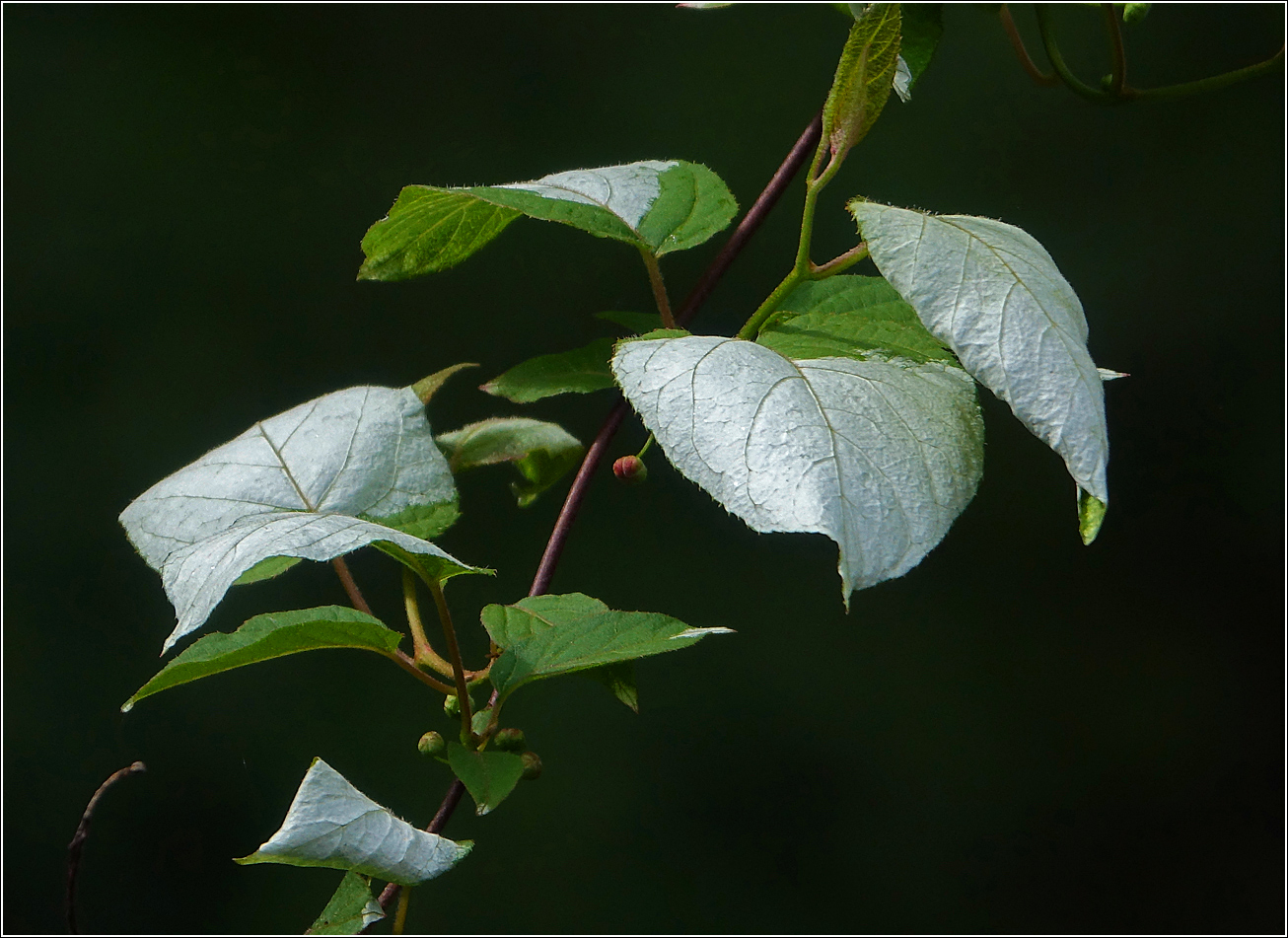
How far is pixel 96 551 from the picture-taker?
80 centimetres

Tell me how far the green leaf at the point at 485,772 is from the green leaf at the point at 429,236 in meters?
0.17

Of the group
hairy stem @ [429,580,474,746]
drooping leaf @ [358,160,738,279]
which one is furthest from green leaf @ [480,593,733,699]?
drooping leaf @ [358,160,738,279]

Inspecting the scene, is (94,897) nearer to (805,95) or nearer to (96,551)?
(96,551)

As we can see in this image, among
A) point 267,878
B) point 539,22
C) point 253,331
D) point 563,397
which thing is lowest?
point 267,878

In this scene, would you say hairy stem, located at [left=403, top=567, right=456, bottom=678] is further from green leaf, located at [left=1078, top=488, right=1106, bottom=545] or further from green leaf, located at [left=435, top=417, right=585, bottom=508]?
green leaf, located at [left=1078, top=488, right=1106, bottom=545]

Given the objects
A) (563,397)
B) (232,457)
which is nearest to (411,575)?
(232,457)

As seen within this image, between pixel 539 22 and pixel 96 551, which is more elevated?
pixel 539 22

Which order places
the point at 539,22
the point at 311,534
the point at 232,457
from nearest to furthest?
the point at 311,534, the point at 232,457, the point at 539,22

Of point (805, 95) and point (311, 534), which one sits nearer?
point (311, 534)

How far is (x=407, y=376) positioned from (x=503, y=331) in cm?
9

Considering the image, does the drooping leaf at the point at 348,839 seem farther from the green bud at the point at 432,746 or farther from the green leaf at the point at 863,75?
the green leaf at the point at 863,75

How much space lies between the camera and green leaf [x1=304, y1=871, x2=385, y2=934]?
26cm

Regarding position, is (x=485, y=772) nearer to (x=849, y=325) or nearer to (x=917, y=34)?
(x=849, y=325)

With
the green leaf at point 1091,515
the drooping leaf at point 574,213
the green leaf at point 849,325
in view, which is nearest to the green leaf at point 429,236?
the drooping leaf at point 574,213
